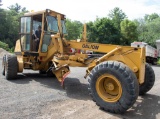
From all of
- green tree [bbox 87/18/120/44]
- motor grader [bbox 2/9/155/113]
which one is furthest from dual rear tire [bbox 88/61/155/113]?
green tree [bbox 87/18/120/44]

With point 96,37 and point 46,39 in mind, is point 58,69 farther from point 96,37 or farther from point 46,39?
point 96,37

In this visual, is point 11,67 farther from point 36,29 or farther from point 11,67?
point 36,29

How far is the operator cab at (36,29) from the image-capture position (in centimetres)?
830

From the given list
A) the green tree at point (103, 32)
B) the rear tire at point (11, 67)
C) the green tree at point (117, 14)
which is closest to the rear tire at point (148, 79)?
the rear tire at point (11, 67)

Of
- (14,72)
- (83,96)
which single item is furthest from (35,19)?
(83,96)

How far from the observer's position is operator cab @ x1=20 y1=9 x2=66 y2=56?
8.30 m

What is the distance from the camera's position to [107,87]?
5.66 metres

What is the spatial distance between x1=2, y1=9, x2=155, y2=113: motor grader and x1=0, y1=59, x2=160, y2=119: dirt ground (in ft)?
1.15

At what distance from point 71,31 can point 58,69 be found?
48897 mm

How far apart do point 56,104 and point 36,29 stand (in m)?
3.98

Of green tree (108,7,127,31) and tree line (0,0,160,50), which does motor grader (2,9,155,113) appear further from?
green tree (108,7,127,31)

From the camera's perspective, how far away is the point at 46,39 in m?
8.45

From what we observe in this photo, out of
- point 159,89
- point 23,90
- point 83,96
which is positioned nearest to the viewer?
point 83,96

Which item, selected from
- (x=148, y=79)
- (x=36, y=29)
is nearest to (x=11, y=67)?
(x=36, y=29)
